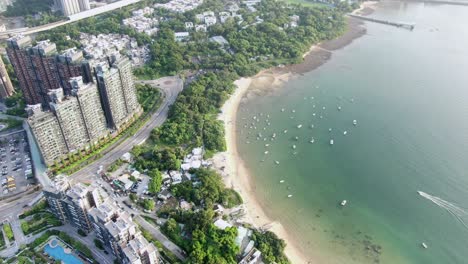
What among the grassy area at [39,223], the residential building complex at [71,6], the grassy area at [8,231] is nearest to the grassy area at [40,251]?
the grassy area at [39,223]

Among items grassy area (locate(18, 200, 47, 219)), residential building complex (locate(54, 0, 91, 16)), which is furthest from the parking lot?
residential building complex (locate(54, 0, 91, 16))

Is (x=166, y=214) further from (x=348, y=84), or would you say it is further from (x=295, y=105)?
(x=348, y=84)

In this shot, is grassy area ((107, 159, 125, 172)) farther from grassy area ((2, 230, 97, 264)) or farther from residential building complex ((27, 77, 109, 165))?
grassy area ((2, 230, 97, 264))

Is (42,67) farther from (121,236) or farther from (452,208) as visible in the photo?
(452,208)

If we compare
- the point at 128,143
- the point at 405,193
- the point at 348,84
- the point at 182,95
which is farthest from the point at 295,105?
the point at 128,143

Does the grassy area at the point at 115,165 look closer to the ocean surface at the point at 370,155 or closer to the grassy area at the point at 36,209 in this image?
the grassy area at the point at 36,209
